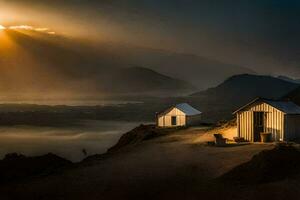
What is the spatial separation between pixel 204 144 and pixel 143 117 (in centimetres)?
13571

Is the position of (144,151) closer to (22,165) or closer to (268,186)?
(22,165)

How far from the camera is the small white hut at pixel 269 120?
39562 mm

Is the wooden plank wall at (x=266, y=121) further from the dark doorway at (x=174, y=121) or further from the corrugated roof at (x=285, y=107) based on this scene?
the dark doorway at (x=174, y=121)

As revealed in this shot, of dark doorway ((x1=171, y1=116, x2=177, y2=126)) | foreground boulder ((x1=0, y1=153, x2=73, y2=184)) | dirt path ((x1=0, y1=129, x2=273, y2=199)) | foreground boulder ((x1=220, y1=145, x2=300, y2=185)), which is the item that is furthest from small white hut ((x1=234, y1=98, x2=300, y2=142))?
dark doorway ((x1=171, y1=116, x2=177, y2=126))

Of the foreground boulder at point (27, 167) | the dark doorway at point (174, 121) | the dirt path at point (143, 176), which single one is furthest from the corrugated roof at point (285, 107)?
the dark doorway at point (174, 121)

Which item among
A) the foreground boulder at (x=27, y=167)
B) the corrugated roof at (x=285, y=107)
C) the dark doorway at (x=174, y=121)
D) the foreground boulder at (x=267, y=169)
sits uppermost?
the corrugated roof at (x=285, y=107)

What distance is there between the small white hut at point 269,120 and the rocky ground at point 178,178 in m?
5.83

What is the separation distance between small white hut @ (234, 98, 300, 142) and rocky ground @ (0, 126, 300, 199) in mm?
5826

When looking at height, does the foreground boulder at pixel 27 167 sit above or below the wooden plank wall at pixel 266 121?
below

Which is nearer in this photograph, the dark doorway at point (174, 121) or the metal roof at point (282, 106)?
the metal roof at point (282, 106)

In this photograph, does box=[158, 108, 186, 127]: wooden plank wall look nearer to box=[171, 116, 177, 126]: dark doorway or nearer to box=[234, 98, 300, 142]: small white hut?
box=[171, 116, 177, 126]: dark doorway

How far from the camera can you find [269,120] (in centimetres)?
4028

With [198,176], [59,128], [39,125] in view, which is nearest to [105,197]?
[198,176]

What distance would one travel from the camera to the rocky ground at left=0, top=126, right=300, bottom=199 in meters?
23.8
